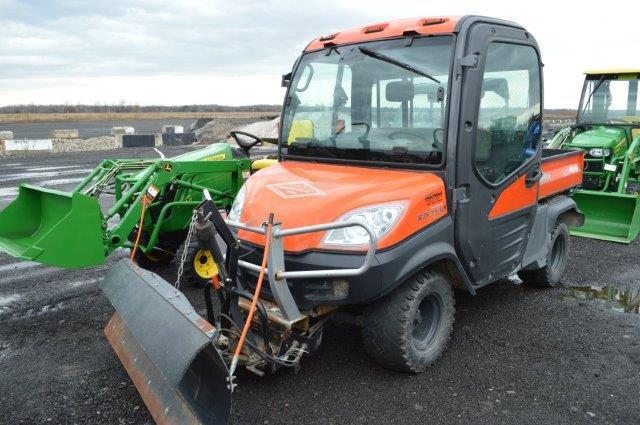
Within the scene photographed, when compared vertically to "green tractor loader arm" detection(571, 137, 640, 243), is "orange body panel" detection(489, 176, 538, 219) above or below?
above

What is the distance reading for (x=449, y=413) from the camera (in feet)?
11.0

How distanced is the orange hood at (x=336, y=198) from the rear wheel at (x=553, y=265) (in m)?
2.26

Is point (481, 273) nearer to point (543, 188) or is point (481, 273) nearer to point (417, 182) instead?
point (417, 182)

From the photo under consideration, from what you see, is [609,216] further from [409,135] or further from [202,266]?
[202,266]

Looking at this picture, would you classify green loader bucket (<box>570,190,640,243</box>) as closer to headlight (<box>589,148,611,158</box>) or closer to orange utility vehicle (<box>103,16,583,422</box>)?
headlight (<box>589,148,611,158</box>)

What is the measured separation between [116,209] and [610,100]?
27.9ft

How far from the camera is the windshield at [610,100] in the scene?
936 centimetres

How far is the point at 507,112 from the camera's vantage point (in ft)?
13.7

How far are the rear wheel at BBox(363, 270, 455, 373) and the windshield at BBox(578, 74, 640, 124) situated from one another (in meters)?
7.31

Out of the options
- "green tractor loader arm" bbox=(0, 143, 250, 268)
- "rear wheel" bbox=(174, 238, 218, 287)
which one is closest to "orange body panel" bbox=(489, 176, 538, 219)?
"rear wheel" bbox=(174, 238, 218, 287)

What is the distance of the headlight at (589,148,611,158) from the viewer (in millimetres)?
8867

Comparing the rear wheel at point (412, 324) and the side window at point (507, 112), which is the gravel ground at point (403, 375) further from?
the side window at point (507, 112)

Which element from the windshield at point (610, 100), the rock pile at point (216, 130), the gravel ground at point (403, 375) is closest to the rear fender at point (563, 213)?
the gravel ground at point (403, 375)

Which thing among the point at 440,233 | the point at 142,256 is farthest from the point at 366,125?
the point at 142,256
